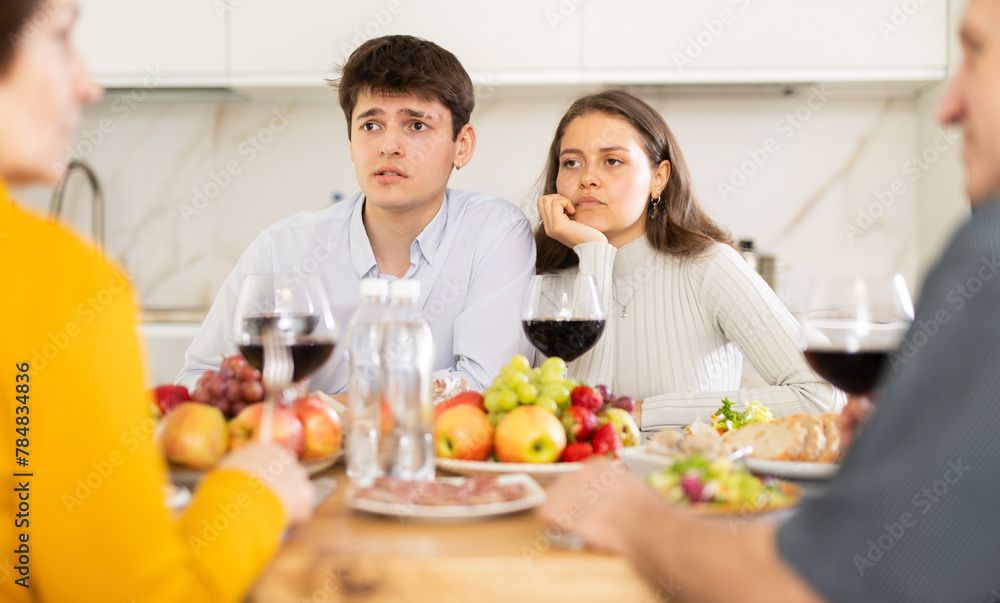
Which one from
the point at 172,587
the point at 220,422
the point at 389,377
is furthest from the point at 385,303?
the point at 172,587

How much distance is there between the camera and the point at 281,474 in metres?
0.78

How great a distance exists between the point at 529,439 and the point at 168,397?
504mm

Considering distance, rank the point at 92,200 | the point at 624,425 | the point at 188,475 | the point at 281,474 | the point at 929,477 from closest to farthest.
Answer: the point at 929,477
the point at 281,474
the point at 188,475
the point at 624,425
the point at 92,200

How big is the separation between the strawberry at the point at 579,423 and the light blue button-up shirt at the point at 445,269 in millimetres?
748

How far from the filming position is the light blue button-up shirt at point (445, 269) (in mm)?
1868

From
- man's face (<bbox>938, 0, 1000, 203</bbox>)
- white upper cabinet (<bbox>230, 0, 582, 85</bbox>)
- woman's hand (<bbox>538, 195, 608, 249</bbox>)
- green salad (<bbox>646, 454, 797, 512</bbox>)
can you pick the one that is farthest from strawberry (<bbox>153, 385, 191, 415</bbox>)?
white upper cabinet (<bbox>230, 0, 582, 85</bbox>)

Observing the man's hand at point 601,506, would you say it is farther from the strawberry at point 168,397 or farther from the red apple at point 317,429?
the strawberry at point 168,397

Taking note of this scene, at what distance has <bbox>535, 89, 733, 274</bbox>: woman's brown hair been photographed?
6.83 ft

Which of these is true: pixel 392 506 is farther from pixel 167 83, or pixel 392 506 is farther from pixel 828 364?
pixel 167 83

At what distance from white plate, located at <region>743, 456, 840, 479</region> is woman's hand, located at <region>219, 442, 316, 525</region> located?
53 centimetres

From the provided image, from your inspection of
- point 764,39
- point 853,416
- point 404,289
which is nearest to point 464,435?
point 404,289

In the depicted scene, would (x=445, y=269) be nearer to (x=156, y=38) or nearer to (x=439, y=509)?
(x=439, y=509)

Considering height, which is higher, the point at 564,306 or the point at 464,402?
the point at 564,306

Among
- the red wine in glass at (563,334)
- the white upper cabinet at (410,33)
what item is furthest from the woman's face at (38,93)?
the white upper cabinet at (410,33)
